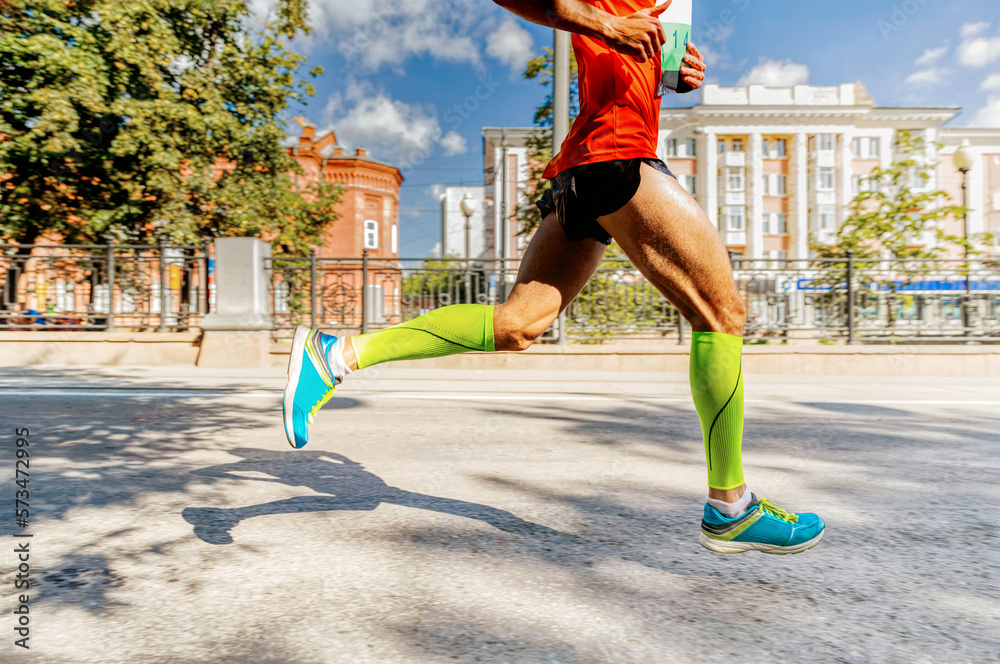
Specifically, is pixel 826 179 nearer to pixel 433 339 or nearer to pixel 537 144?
pixel 537 144

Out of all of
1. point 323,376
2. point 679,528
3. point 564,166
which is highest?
point 564,166

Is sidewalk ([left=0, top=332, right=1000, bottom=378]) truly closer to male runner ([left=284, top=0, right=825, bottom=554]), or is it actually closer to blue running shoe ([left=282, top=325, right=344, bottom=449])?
blue running shoe ([left=282, top=325, right=344, bottom=449])

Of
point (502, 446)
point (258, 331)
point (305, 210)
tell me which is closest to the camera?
point (502, 446)

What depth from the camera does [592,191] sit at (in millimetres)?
2023

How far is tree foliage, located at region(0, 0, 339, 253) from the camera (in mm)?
13781

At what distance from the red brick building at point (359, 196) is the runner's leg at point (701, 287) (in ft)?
177

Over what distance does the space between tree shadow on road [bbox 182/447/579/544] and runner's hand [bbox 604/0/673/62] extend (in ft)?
4.99

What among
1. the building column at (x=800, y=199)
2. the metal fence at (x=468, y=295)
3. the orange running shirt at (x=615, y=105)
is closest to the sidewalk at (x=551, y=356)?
the metal fence at (x=468, y=295)

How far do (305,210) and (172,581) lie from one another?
20196mm

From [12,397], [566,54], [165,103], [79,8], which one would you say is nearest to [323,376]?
[12,397]

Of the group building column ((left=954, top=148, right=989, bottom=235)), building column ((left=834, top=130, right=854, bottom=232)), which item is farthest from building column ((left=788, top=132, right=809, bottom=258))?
building column ((left=954, top=148, right=989, bottom=235))

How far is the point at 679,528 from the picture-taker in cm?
243

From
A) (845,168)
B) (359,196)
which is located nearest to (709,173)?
(845,168)

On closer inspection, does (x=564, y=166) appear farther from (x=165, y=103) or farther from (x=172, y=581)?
(x=165, y=103)
